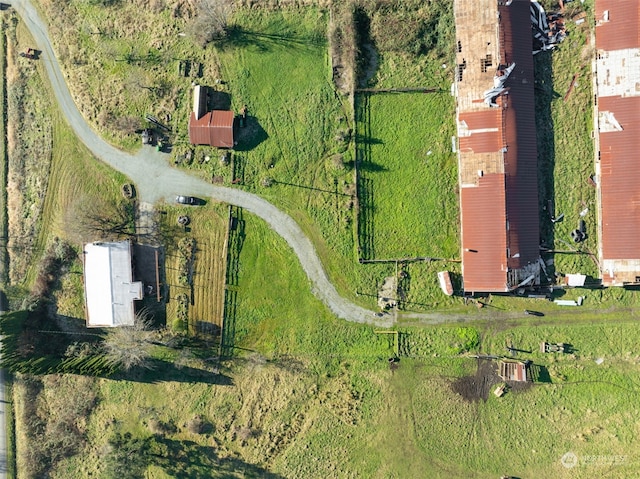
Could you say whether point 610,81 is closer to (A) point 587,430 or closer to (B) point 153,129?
(A) point 587,430

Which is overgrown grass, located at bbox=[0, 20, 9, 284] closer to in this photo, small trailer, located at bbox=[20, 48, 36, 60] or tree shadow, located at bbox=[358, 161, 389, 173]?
small trailer, located at bbox=[20, 48, 36, 60]

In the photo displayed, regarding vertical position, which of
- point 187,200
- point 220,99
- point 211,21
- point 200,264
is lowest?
point 200,264

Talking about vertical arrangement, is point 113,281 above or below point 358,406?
above

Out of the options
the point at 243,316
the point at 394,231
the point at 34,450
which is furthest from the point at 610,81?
the point at 34,450

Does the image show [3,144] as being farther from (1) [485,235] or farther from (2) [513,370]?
(2) [513,370]

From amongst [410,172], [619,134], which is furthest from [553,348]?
[410,172]

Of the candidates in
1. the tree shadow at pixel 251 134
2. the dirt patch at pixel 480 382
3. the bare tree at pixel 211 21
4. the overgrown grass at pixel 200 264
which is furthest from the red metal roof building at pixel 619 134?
the overgrown grass at pixel 200 264

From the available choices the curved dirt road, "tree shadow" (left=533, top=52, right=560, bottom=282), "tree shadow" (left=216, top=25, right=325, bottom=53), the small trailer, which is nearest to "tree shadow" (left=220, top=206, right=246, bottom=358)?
the curved dirt road
